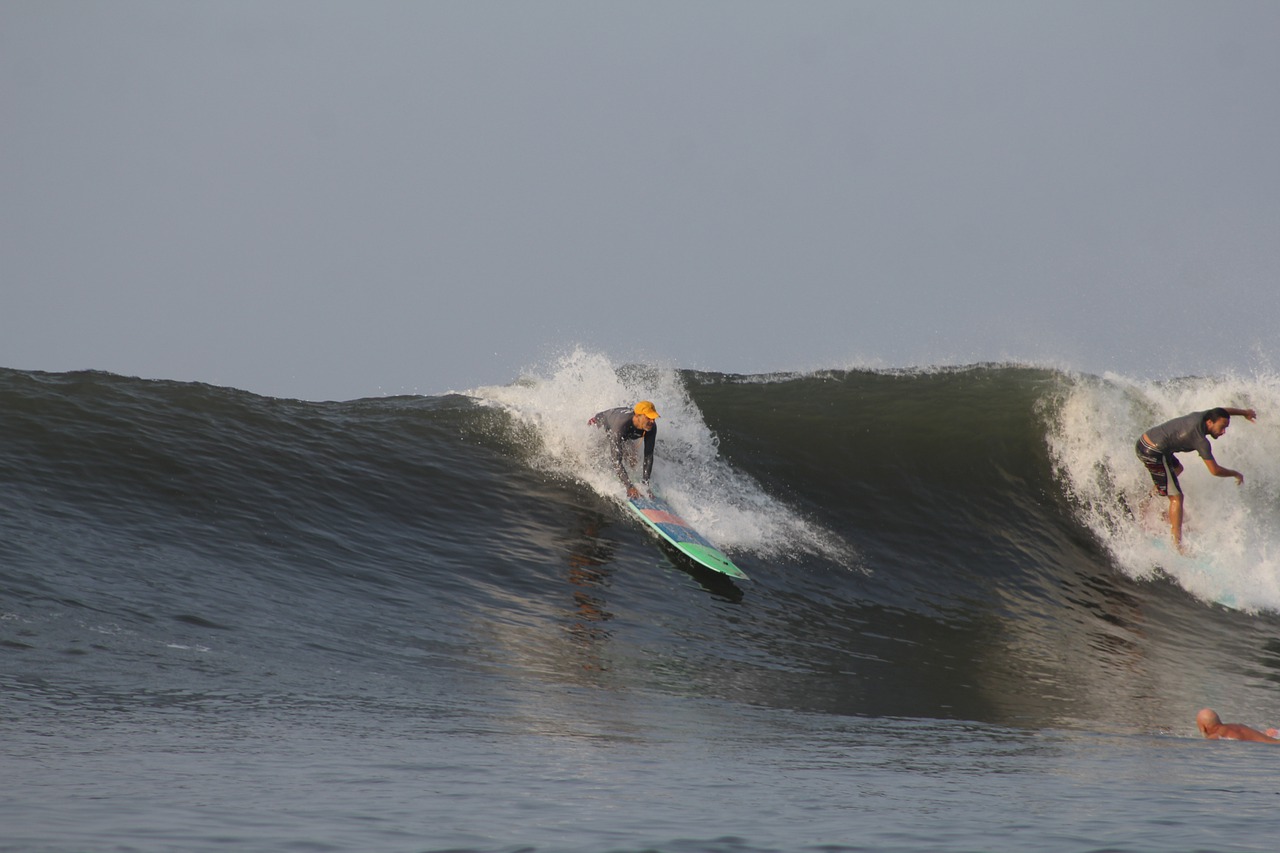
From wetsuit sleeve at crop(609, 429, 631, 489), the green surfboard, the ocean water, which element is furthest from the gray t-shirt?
wetsuit sleeve at crop(609, 429, 631, 489)

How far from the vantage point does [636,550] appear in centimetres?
1138

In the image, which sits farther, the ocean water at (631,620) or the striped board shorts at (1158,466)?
the striped board shorts at (1158,466)

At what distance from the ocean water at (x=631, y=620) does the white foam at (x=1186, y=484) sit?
0.06m

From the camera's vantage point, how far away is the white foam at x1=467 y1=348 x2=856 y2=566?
482 inches

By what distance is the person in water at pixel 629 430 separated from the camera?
1176cm

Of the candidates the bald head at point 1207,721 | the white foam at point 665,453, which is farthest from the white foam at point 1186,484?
the bald head at point 1207,721

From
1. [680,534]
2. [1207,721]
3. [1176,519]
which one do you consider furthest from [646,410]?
[1176,519]

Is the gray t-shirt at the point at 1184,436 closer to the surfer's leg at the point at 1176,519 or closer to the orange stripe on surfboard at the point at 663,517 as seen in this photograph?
the surfer's leg at the point at 1176,519

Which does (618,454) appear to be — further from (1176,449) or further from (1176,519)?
(1176,519)

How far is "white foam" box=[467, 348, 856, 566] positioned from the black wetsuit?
19.2 inches

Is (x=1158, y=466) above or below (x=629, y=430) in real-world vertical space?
above

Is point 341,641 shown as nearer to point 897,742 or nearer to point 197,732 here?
point 197,732

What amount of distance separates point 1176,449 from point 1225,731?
257 inches

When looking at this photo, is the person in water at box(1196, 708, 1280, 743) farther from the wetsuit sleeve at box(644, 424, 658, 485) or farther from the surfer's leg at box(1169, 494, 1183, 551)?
the surfer's leg at box(1169, 494, 1183, 551)
